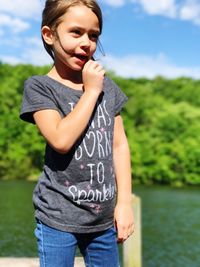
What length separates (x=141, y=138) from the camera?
174 feet

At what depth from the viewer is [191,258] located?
47.9 ft

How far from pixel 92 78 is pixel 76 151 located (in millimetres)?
303

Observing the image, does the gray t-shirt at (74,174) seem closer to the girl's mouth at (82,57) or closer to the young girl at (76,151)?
the young girl at (76,151)

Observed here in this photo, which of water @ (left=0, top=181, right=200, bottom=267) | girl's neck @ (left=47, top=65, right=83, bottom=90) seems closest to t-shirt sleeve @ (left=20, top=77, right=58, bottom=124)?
girl's neck @ (left=47, top=65, right=83, bottom=90)

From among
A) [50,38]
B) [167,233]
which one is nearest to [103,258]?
[50,38]

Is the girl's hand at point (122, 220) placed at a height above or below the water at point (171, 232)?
above

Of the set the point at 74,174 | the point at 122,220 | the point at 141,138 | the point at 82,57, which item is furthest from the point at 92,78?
the point at 141,138

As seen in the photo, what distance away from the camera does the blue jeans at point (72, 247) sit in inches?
78.7

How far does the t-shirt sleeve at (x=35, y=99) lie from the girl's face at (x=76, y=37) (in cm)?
15

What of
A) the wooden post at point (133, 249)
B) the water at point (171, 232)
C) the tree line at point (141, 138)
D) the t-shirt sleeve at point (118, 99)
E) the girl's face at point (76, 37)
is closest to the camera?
the girl's face at point (76, 37)

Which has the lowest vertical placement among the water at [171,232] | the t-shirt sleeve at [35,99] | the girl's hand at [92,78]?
the water at [171,232]

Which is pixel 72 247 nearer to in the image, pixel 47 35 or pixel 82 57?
pixel 82 57

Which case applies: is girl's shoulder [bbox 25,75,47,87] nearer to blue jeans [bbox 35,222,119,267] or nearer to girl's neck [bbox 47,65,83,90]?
girl's neck [bbox 47,65,83,90]

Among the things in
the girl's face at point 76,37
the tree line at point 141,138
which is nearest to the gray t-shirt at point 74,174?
the girl's face at point 76,37
